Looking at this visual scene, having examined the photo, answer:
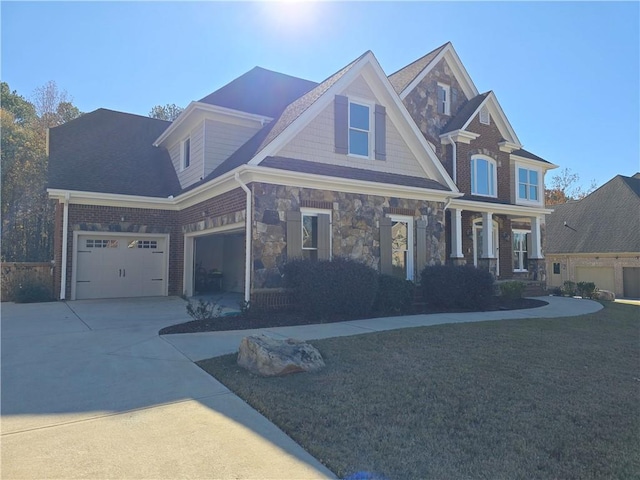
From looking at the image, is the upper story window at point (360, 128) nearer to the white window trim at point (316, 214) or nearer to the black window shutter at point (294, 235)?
the white window trim at point (316, 214)

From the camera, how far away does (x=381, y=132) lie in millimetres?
13102

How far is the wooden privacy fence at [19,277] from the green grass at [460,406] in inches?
415

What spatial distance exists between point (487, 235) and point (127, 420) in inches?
643

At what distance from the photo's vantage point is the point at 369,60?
12469mm

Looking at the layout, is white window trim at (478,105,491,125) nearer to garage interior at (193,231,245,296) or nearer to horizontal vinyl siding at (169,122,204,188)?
garage interior at (193,231,245,296)

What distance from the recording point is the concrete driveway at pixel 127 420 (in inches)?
128

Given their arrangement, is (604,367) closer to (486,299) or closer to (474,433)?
(474,433)

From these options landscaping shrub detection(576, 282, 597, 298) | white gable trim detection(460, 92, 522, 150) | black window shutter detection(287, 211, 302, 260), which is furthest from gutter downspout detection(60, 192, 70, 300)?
landscaping shrub detection(576, 282, 597, 298)

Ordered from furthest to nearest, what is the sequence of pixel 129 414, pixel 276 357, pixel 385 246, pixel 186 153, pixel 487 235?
1. pixel 487 235
2. pixel 186 153
3. pixel 385 246
4. pixel 276 357
5. pixel 129 414

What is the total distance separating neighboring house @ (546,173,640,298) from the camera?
90.9 feet

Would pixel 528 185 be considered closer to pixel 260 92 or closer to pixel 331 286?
pixel 260 92

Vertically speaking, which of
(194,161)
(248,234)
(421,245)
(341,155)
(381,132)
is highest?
(381,132)

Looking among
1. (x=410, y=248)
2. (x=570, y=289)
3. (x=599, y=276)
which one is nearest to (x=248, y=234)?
(x=410, y=248)

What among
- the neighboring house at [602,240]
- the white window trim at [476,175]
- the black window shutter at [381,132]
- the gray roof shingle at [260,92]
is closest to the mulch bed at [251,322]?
the black window shutter at [381,132]
